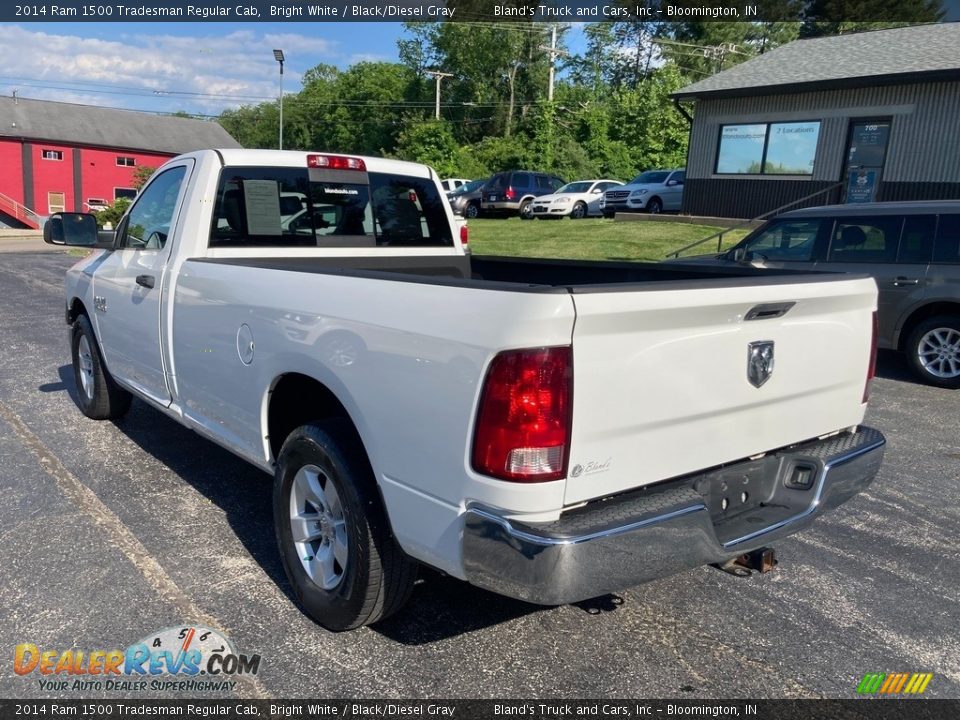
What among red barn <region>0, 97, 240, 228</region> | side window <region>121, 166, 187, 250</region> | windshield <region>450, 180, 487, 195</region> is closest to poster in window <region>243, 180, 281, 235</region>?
side window <region>121, 166, 187, 250</region>

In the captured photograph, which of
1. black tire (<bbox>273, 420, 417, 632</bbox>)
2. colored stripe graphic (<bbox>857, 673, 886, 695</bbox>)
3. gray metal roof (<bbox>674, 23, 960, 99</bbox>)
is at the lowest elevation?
colored stripe graphic (<bbox>857, 673, 886, 695</bbox>)

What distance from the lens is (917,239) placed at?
7711 mm

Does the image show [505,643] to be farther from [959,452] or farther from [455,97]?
[455,97]

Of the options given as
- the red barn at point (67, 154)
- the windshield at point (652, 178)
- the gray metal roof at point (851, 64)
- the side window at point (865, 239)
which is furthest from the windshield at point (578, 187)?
the red barn at point (67, 154)

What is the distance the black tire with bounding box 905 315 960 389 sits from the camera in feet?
24.8

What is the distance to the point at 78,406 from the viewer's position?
6.32 m

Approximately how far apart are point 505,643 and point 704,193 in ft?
64.7

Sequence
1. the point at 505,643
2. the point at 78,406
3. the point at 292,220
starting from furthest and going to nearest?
the point at 78,406, the point at 292,220, the point at 505,643

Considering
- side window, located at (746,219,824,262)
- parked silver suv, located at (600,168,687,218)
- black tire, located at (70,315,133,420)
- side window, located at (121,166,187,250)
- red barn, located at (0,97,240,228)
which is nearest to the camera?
side window, located at (121,166,187,250)

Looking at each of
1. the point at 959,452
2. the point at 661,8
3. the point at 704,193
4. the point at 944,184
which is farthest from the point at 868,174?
the point at 661,8

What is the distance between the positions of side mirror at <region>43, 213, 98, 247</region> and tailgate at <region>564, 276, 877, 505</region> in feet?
13.5

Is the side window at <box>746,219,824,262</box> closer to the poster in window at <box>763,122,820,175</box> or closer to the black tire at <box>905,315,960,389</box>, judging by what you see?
the black tire at <box>905,315,960,389</box>

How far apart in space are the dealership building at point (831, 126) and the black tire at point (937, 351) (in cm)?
1063

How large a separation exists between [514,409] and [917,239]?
705 centimetres
